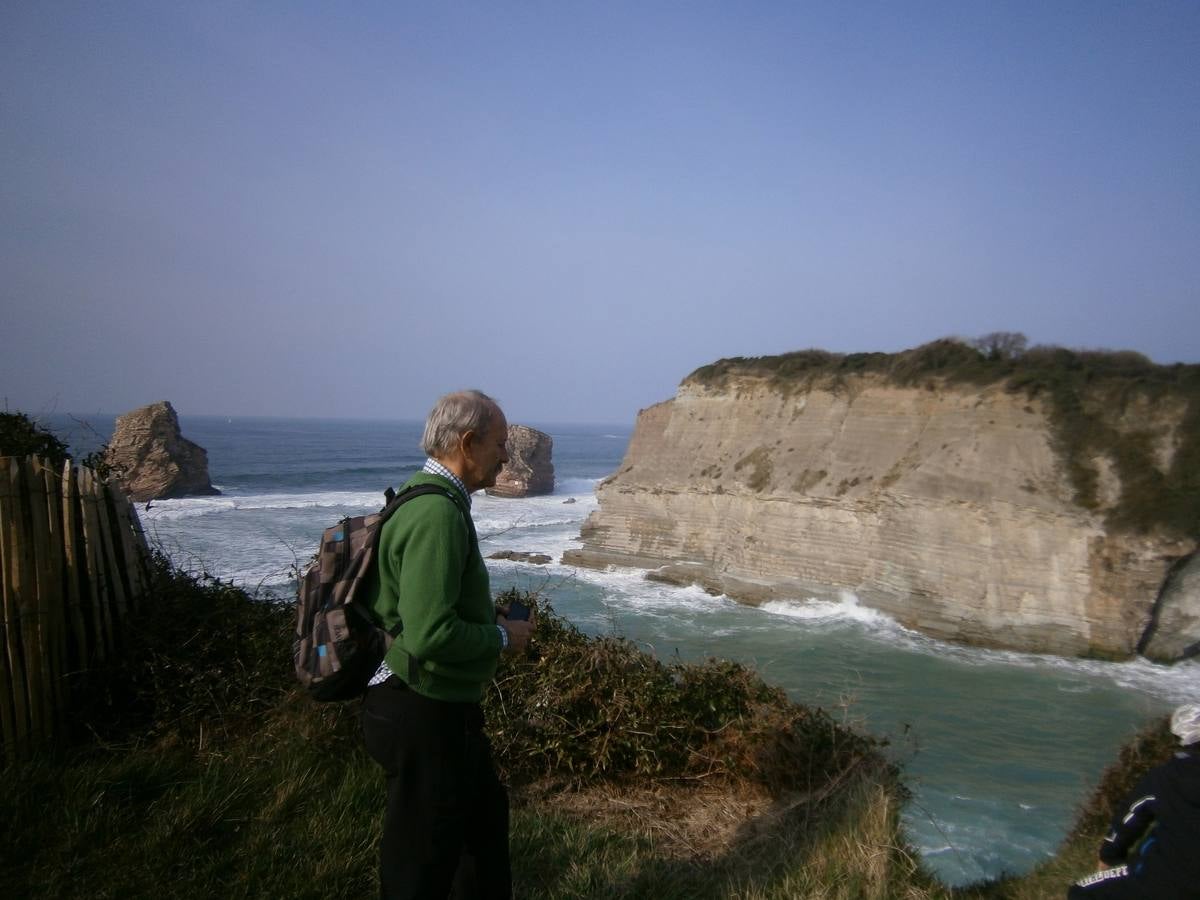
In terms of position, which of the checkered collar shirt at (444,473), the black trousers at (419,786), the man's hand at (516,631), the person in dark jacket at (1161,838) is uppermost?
the checkered collar shirt at (444,473)

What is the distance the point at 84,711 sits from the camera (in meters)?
4.02

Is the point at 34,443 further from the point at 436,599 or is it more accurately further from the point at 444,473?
the point at 436,599

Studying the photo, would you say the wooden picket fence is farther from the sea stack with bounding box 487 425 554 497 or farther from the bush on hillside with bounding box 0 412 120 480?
the sea stack with bounding box 487 425 554 497

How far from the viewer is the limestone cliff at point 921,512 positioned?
17.7 metres

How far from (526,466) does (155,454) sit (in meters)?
24.0

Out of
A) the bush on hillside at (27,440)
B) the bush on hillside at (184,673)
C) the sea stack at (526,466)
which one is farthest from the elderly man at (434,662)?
the sea stack at (526,466)

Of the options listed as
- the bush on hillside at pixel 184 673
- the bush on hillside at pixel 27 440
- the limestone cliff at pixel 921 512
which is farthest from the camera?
the limestone cliff at pixel 921 512

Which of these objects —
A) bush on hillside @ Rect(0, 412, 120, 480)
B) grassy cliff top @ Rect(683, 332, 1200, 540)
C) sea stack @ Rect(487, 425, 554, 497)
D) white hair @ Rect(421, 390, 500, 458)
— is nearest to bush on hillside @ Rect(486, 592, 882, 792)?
white hair @ Rect(421, 390, 500, 458)

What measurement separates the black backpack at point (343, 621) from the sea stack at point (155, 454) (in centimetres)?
4531

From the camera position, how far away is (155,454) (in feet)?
138

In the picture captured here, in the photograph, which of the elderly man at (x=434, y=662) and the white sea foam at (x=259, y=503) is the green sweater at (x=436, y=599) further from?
the white sea foam at (x=259, y=503)

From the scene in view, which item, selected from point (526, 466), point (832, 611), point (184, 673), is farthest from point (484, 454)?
point (526, 466)

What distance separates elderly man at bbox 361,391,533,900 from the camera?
2238mm

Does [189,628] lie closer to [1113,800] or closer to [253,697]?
[253,697]
